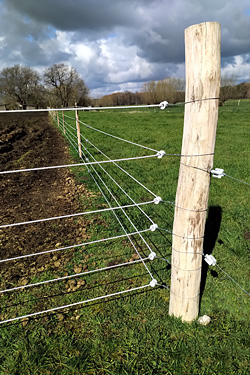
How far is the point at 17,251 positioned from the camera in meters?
3.33

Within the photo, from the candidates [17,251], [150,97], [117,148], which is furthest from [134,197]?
[150,97]

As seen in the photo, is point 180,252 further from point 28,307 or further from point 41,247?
point 41,247

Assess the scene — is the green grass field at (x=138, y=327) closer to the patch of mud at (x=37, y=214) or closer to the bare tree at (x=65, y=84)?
the patch of mud at (x=37, y=214)

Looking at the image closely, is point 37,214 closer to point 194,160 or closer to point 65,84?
point 194,160

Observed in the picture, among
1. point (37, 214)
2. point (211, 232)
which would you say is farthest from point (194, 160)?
point (37, 214)

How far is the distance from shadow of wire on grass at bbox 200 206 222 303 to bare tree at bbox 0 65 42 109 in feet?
206

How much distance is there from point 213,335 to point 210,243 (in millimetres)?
1387

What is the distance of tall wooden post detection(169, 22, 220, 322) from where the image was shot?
1.54m

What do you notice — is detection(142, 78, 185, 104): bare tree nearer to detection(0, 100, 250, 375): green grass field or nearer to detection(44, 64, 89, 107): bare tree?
detection(44, 64, 89, 107): bare tree

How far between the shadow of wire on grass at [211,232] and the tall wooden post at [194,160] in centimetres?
64

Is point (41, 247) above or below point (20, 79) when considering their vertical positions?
below

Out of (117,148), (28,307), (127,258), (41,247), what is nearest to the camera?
(28,307)

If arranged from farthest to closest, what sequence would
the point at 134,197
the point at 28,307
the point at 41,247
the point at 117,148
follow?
the point at 117,148 < the point at 134,197 < the point at 41,247 < the point at 28,307

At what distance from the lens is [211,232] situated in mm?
3506
